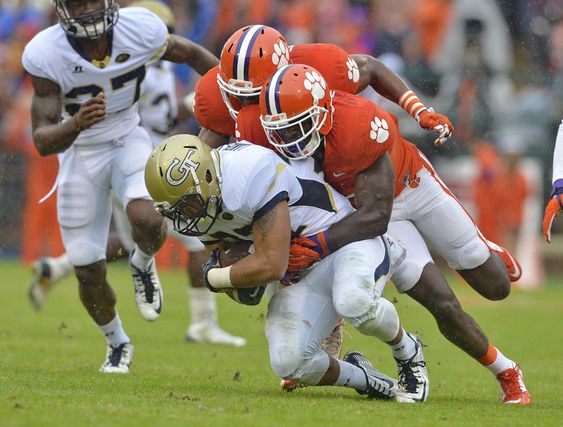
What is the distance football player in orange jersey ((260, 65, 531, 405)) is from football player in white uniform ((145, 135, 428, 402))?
0.28 ft

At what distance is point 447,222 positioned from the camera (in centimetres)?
595

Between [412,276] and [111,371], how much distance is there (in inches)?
77.3

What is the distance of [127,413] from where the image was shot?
4.76 meters

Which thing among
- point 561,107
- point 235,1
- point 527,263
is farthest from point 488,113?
point 235,1

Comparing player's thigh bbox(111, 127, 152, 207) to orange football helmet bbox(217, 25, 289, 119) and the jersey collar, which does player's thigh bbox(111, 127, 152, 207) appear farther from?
orange football helmet bbox(217, 25, 289, 119)

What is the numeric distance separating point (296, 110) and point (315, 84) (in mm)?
192

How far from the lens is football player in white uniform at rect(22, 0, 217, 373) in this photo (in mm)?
6453

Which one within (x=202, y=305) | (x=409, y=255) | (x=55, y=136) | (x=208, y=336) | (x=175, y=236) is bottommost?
(x=208, y=336)

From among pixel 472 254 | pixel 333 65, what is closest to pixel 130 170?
pixel 333 65

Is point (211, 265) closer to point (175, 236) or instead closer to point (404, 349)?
point (404, 349)

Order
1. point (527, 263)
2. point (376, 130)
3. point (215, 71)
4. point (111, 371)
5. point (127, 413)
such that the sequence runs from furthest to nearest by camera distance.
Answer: point (527, 263), point (111, 371), point (215, 71), point (376, 130), point (127, 413)

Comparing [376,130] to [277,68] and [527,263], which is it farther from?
[527,263]

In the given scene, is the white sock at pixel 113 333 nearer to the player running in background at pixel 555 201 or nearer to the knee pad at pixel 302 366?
the knee pad at pixel 302 366

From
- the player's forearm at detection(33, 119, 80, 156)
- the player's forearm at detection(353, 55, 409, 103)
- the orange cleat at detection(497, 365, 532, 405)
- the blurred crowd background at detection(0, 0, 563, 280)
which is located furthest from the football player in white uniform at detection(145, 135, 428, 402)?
the blurred crowd background at detection(0, 0, 563, 280)
